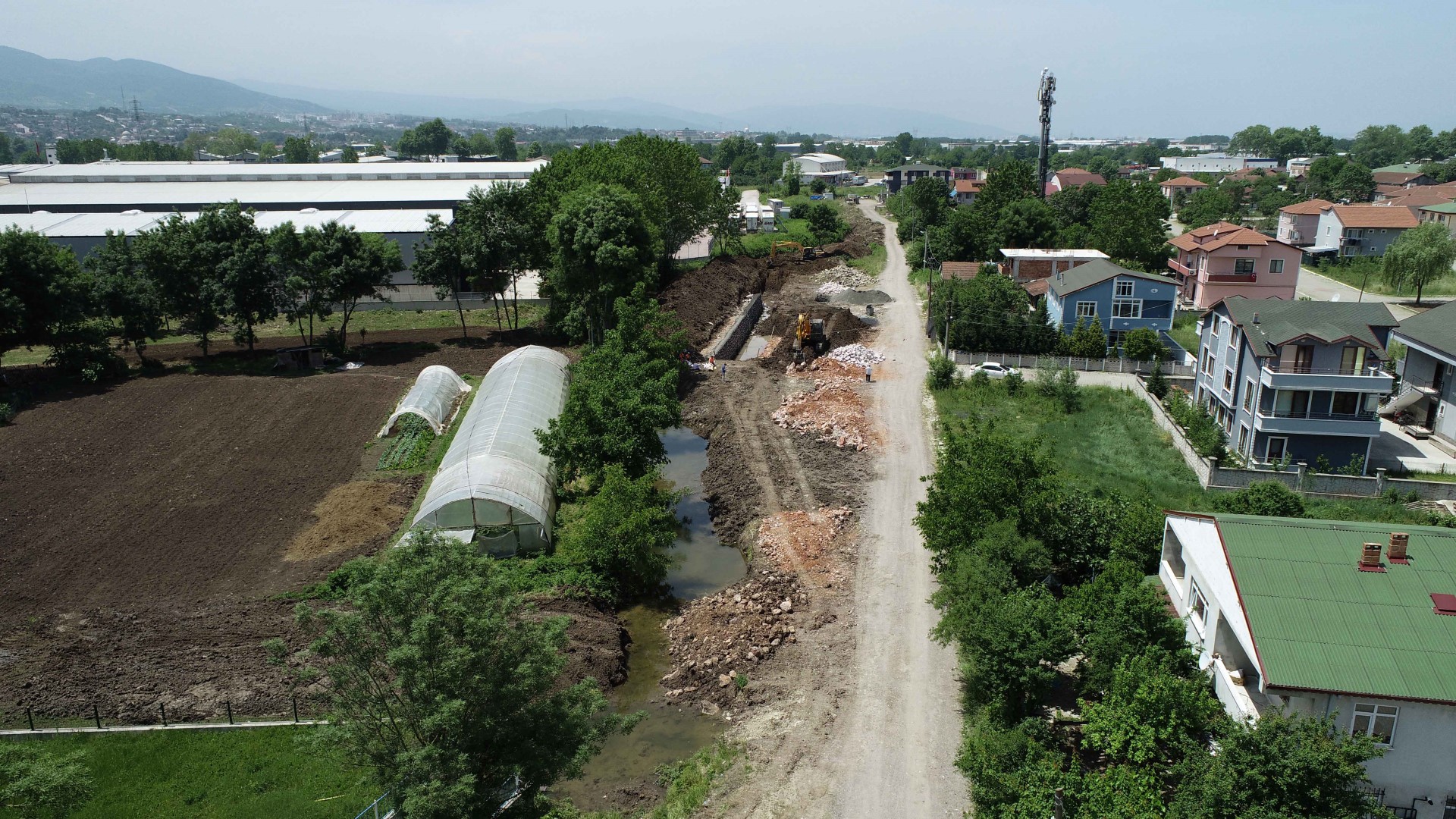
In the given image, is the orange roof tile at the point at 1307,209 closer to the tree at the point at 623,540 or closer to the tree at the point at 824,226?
the tree at the point at 824,226


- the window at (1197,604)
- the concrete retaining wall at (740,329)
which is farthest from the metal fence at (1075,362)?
the window at (1197,604)

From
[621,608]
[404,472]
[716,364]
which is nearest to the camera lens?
[621,608]

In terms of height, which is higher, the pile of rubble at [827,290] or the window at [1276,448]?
the pile of rubble at [827,290]

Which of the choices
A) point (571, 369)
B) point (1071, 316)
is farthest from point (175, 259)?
point (1071, 316)

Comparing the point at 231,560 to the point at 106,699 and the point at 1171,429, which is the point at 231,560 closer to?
the point at 106,699

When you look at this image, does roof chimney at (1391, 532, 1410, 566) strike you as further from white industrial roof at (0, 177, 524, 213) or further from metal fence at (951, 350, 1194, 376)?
white industrial roof at (0, 177, 524, 213)

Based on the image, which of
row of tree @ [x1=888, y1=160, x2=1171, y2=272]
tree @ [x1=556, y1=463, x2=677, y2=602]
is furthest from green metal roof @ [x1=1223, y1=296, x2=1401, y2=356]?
row of tree @ [x1=888, y1=160, x2=1171, y2=272]

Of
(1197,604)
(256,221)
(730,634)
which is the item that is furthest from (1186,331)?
(256,221)
